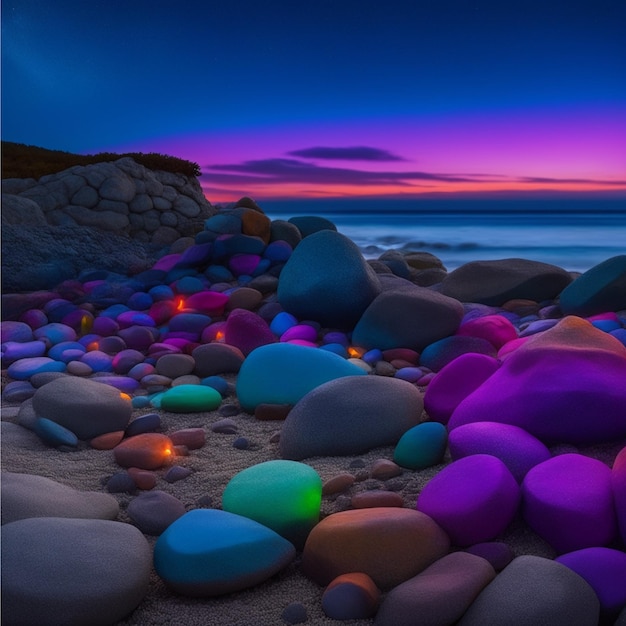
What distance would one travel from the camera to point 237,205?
6.04m

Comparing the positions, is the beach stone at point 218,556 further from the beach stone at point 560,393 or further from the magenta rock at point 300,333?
the magenta rock at point 300,333

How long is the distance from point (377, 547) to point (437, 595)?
21 cm

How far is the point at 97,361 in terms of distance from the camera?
335cm

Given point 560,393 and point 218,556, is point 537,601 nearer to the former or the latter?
point 218,556

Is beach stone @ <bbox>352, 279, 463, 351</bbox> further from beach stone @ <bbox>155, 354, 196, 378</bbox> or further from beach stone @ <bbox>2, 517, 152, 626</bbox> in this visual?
beach stone @ <bbox>2, 517, 152, 626</bbox>

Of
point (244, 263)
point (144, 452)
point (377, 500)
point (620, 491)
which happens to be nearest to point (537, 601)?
point (620, 491)

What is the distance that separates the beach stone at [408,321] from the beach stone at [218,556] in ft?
6.41

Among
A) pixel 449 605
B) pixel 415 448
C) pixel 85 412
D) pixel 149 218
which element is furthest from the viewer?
pixel 149 218

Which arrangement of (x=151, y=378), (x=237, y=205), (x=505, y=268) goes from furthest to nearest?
(x=237, y=205)
(x=505, y=268)
(x=151, y=378)

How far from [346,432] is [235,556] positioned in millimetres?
761

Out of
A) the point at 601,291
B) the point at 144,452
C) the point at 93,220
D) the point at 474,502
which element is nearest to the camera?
the point at 474,502

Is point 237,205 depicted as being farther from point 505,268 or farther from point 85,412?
point 85,412

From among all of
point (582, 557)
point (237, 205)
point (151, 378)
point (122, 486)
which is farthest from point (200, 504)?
point (237, 205)

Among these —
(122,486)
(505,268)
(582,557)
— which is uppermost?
(505,268)
